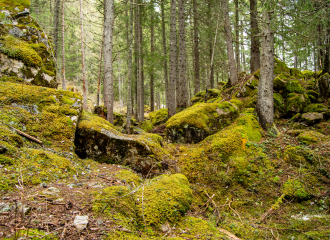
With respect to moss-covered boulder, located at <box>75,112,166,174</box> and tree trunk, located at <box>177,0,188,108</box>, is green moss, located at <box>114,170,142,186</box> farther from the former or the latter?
tree trunk, located at <box>177,0,188,108</box>

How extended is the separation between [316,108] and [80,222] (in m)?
9.32

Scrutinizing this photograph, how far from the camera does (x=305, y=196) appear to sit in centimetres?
435

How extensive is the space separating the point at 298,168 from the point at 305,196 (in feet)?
3.02

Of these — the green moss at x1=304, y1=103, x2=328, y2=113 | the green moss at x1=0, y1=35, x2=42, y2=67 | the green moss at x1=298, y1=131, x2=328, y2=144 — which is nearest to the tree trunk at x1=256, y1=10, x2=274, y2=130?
the green moss at x1=298, y1=131, x2=328, y2=144

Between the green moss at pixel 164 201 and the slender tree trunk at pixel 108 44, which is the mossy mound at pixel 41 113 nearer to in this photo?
the green moss at pixel 164 201

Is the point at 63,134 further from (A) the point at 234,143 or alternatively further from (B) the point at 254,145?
(B) the point at 254,145

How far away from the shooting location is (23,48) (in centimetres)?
596

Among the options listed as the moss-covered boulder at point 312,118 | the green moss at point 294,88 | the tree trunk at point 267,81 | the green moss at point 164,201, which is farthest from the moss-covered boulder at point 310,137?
the green moss at point 164,201

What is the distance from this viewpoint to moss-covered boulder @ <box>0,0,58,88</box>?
220 inches

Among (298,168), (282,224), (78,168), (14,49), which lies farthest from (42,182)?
(298,168)

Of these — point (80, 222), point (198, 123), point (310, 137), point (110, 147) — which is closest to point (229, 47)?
point (198, 123)

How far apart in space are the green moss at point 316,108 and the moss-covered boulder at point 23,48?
1036cm

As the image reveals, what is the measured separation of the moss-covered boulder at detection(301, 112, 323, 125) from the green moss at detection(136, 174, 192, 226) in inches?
253

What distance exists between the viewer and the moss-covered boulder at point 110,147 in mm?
4965
